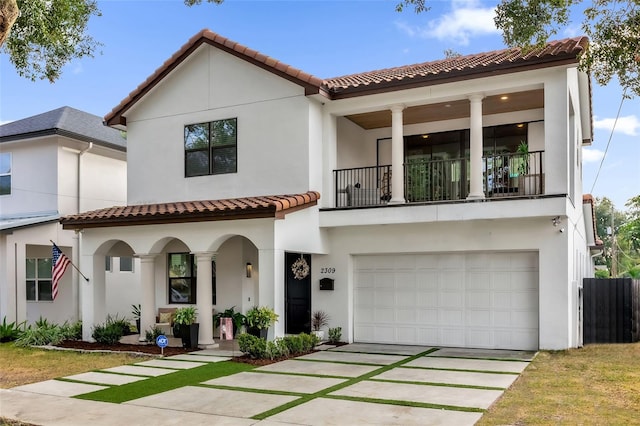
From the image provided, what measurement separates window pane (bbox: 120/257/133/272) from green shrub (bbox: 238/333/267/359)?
9.68 m

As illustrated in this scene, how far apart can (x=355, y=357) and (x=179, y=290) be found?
6598 millimetres

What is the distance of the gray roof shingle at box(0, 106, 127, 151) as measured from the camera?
18500mm

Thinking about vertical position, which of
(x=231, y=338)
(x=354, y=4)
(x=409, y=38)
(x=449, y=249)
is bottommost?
(x=231, y=338)

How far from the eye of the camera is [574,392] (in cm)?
→ 897

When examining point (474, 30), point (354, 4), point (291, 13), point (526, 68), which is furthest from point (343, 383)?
point (474, 30)

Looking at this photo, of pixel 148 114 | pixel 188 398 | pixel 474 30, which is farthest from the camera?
pixel 474 30

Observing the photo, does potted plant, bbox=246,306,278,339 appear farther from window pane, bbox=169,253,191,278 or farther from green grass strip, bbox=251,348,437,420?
window pane, bbox=169,253,191,278

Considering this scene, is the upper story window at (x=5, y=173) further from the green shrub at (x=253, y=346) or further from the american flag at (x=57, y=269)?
the green shrub at (x=253, y=346)

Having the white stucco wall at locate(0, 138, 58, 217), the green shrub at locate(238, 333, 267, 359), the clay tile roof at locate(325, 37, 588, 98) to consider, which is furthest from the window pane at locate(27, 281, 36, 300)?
the clay tile roof at locate(325, 37, 588, 98)

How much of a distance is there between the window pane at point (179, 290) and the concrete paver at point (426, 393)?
27.6 feet

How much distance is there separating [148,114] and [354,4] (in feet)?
21.3

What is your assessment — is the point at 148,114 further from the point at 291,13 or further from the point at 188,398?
the point at 188,398

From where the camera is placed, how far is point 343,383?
9781 millimetres

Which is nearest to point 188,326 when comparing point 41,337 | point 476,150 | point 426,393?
point 41,337
